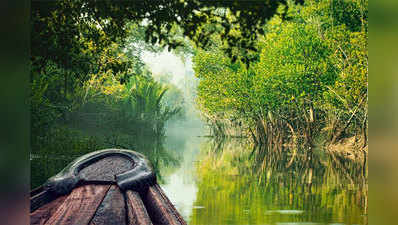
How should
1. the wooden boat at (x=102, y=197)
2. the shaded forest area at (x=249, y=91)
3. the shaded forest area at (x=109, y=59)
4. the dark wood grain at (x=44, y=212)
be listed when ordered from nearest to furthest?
1. the wooden boat at (x=102, y=197)
2. the dark wood grain at (x=44, y=212)
3. the shaded forest area at (x=109, y=59)
4. the shaded forest area at (x=249, y=91)

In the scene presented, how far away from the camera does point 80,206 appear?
2.65 meters

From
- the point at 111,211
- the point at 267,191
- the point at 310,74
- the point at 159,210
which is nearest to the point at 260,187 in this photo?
the point at 267,191

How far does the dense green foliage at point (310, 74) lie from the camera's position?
987 centimetres

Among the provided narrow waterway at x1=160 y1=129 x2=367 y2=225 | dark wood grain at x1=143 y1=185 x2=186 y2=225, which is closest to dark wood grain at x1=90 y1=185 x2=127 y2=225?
dark wood grain at x1=143 y1=185 x2=186 y2=225

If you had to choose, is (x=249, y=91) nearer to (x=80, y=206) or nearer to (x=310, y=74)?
(x=310, y=74)

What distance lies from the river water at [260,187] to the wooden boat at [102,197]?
55.0 inches

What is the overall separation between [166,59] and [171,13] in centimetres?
547

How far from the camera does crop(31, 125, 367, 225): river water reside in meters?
5.04

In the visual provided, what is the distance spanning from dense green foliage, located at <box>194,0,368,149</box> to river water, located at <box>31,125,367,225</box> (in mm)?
1238

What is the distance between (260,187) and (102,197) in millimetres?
4067

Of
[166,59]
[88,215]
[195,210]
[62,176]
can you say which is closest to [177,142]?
[166,59]

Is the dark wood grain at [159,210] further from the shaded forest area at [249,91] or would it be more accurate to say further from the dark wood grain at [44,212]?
the shaded forest area at [249,91]

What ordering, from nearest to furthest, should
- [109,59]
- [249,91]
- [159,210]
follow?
[159,210] < [109,59] < [249,91]

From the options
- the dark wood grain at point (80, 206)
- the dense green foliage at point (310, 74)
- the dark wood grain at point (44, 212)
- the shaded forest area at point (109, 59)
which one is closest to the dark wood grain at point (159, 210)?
the dark wood grain at point (80, 206)
